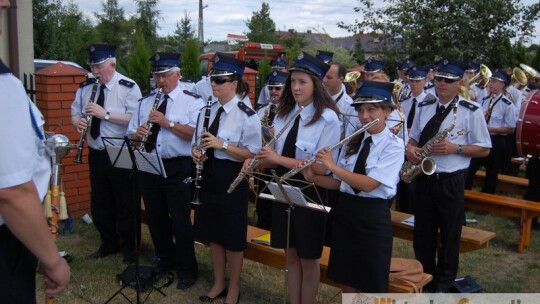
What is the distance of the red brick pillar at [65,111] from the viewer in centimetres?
688

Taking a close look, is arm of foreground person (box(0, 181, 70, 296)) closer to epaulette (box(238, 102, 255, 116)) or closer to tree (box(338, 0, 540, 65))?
epaulette (box(238, 102, 255, 116))

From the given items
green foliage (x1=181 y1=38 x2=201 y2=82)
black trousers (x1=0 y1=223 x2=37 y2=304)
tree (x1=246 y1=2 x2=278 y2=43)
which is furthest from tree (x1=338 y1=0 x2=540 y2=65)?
tree (x1=246 y1=2 x2=278 y2=43)

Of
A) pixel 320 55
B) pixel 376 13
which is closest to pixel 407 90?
pixel 320 55

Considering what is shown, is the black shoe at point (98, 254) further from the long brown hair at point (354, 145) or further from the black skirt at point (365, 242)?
the long brown hair at point (354, 145)

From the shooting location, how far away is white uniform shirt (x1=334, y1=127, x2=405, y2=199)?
364cm

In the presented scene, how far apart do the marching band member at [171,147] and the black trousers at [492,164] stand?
5276 millimetres

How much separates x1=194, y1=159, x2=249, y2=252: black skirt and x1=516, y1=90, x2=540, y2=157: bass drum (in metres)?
4.55

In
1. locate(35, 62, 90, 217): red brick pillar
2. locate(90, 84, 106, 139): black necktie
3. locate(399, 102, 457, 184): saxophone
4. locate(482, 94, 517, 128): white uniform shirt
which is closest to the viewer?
locate(399, 102, 457, 184): saxophone

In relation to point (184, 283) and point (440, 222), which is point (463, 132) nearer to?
point (440, 222)

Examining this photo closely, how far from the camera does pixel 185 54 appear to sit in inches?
537

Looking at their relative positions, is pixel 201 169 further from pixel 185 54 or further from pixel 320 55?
pixel 185 54

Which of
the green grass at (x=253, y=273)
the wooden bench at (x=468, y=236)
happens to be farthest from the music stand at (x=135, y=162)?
the wooden bench at (x=468, y=236)

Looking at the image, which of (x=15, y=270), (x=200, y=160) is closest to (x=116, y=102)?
(x=200, y=160)

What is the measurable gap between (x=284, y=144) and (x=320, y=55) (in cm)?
419
